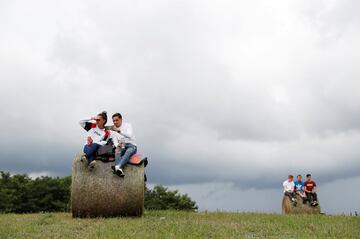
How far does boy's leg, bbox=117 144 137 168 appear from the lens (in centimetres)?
1748

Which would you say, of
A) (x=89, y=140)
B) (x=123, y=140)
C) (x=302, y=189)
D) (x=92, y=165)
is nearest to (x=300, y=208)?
(x=302, y=189)

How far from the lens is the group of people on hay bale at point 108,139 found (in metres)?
17.8

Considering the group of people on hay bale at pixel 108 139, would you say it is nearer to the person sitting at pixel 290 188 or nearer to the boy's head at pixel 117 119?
the boy's head at pixel 117 119

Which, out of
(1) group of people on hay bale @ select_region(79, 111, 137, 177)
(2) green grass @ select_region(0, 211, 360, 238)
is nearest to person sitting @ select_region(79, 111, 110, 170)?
(1) group of people on hay bale @ select_region(79, 111, 137, 177)

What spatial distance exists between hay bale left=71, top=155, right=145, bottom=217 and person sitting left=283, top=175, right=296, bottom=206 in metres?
14.5

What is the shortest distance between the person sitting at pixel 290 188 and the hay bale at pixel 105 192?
14.5 meters

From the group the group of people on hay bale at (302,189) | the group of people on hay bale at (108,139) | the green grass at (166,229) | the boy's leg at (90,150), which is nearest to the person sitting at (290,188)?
the group of people on hay bale at (302,189)

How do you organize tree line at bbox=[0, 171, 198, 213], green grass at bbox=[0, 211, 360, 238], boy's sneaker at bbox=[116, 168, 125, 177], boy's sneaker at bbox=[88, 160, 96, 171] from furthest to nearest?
tree line at bbox=[0, 171, 198, 213]
boy's sneaker at bbox=[88, 160, 96, 171]
boy's sneaker at bbox=[116, 168, 125, 177]
green grass at bbox=[0, 211, 360, 238]

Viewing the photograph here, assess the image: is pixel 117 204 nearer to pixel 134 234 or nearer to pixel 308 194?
pixel 134 234

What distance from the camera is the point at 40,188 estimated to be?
4919 cm

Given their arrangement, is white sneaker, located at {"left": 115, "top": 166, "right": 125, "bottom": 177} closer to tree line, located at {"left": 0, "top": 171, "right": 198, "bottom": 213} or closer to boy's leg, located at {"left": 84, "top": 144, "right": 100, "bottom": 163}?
boy's leg, located at {"left": 84, "top": 144, "right": 100, "bottom": 163}

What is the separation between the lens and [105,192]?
1733 centimetres

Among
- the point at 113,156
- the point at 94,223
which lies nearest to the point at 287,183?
the point at 113,156

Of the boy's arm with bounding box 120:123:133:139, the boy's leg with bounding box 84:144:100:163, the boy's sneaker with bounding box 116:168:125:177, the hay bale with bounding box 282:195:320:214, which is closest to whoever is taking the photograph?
the boy's sneaker with bounding box 116:168:125:177
